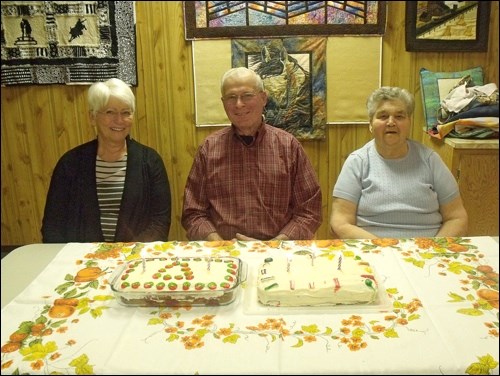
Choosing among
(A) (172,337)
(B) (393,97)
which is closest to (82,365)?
(A) (172,337)

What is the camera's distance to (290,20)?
5.80ft

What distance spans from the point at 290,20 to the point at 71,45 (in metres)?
0.75

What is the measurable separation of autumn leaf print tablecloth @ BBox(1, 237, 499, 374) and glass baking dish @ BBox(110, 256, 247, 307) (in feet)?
0.05

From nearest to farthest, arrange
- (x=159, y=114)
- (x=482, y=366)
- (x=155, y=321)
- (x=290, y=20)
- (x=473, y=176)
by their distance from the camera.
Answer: (x=482, y=366)
(x=155, y=321)
(x=473, y=176)
(x=290, y=20)
(x=159, y=114)

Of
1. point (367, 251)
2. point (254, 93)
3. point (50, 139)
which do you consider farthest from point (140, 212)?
point (50, 139)

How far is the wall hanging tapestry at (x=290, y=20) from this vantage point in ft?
5.73

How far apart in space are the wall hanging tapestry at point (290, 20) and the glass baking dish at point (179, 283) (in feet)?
3.85

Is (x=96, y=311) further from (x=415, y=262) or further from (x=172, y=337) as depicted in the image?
(x=415, y=262)

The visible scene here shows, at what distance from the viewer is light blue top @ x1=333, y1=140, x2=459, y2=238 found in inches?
45.7

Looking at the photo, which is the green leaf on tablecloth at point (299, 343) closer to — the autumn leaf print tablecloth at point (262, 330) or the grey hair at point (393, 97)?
the autumn leaf print tablecloth at point (262, 330)

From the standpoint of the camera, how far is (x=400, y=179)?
118 centimetres

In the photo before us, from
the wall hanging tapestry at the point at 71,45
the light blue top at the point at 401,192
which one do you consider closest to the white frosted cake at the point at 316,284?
the light blue top at the point at 401,192

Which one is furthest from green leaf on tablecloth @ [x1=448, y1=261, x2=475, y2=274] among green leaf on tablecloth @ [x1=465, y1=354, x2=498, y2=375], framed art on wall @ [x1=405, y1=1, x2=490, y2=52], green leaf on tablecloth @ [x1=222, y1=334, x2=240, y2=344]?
framed art on wall @ [x1=405, y1=1, x2=490, y2=52]

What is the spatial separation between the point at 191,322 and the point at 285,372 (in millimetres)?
167
